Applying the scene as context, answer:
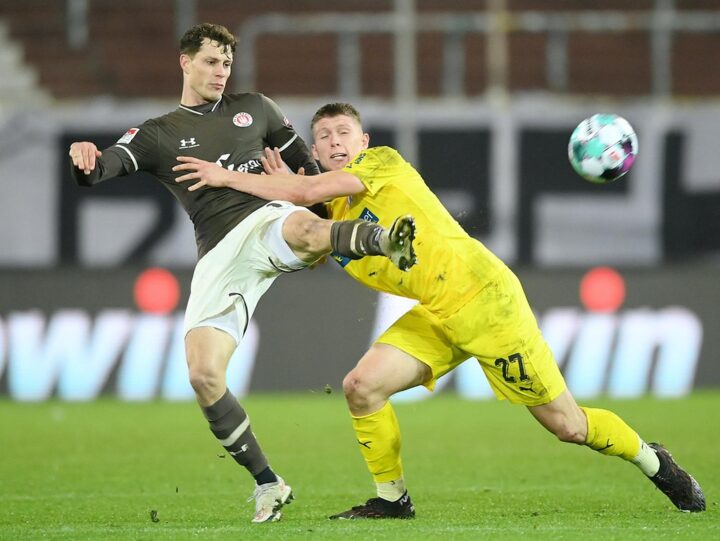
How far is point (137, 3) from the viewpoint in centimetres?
1599

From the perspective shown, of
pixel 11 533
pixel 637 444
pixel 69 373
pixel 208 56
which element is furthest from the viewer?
pixel 69 373

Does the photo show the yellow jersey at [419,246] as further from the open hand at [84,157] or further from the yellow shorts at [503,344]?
the open hand at [84,157]

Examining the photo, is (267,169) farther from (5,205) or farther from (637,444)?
(5,205)

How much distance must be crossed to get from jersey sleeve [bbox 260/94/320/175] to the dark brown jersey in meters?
0.02

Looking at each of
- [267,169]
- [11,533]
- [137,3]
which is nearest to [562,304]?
[137,3]

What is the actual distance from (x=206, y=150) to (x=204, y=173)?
0.95 feet

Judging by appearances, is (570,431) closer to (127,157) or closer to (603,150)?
(603,150)

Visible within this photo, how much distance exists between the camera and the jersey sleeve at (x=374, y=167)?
6.43 meters

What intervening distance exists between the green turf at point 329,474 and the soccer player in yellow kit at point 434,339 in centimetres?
29

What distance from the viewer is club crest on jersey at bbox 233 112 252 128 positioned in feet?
23.1

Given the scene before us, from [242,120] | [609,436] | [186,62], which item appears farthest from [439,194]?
[609,436]

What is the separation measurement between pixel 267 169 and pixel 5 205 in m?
8.07

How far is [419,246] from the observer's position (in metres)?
6.37

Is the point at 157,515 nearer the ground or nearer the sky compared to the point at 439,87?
nearer the ground
